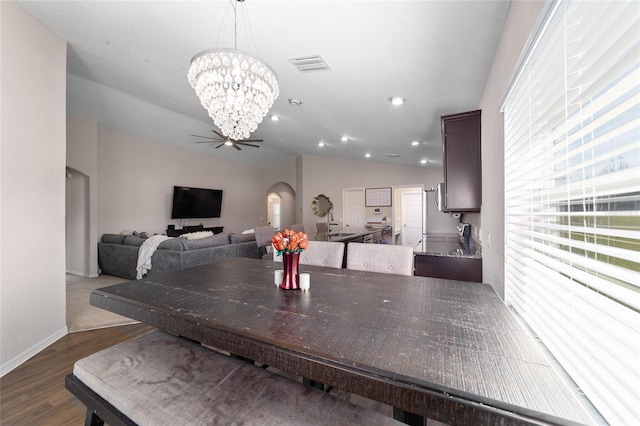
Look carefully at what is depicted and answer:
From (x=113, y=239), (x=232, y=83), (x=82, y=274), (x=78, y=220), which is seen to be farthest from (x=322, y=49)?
(x=82, y=274)

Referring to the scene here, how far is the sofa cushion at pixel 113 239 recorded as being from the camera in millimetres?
4875

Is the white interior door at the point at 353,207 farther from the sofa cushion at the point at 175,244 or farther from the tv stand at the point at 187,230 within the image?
the sofa cushion at the point at 175,244

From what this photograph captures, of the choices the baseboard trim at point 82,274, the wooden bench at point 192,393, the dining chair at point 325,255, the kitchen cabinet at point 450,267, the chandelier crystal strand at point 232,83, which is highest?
the chandelier crystal strand at point 232,83

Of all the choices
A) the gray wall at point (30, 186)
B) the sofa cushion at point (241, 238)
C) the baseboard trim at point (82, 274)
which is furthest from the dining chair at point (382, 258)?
the baseboard trim at point (82, 274)

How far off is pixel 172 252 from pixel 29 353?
1.92 metres

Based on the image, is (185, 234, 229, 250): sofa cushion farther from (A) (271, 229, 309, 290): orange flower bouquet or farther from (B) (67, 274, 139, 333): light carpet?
(A) (271, 229, 309, 290): orange flower bouquet

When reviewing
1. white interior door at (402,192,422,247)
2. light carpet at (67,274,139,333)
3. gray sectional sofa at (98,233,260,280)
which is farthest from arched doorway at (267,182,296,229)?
light carpet at (67,274,139,333)

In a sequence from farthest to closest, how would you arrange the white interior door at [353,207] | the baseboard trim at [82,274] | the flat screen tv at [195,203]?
the white interior door at [353,207], the flat screen tv at [195,203], the baseboard trim at [82,274]

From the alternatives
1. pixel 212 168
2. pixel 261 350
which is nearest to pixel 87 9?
pixel 261 350

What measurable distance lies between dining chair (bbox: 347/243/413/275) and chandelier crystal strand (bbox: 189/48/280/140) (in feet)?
4.69

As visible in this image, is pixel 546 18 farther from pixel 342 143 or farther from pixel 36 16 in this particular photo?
pixel 342 143

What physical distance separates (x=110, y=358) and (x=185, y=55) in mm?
2894

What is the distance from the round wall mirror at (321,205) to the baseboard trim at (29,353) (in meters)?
6.26

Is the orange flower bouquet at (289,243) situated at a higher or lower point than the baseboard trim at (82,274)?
higher
